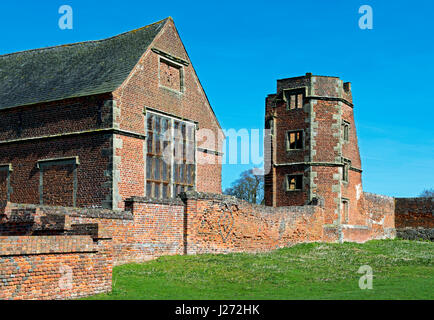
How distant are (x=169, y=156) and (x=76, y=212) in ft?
27.3

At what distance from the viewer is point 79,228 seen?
12.0 metres

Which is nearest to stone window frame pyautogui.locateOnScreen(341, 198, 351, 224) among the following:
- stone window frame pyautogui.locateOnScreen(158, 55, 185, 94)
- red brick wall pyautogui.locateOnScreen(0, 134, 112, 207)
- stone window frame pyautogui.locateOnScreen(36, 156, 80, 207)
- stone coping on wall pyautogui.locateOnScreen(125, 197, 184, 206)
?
stone window frame pyautogui.locateOnScreen(158, 55, 185, 94)

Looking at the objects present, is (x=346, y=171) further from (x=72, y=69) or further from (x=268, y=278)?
(x=268, y=278)

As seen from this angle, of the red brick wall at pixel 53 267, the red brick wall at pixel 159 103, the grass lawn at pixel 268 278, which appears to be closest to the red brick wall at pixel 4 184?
the red brick wall at pixel 159 103

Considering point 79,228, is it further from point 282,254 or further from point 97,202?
point 282,254

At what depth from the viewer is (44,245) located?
1048 centimetres

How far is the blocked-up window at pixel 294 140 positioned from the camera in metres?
32.9

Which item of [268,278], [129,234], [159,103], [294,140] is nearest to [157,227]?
[129,234]

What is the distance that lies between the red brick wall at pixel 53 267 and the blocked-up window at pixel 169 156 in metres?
10.4

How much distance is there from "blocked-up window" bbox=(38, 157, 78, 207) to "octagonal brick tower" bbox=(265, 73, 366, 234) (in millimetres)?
14654

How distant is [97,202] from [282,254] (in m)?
7.43

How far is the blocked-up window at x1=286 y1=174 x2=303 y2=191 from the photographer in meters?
32.6

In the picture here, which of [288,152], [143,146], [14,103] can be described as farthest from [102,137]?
[288,152]
